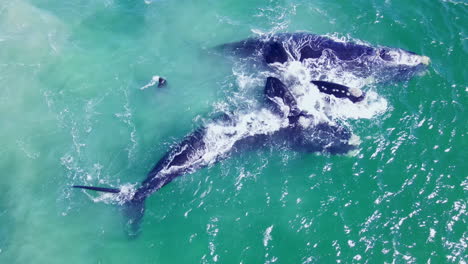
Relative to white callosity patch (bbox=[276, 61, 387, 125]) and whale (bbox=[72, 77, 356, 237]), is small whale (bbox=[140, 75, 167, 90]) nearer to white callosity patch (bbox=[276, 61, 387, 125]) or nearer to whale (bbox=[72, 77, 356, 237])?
whale (bbox=[72, 77, 356, 237])

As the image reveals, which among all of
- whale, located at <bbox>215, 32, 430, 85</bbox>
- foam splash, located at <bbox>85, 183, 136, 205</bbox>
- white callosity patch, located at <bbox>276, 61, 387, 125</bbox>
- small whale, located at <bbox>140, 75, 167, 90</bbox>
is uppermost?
whale, located at <bbox>215, 32, 430, 85</bbox>

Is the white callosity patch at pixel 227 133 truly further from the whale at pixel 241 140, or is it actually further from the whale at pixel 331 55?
the whale at pixel 331 55

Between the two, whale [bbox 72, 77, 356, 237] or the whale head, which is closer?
Result: whale [bbox 72, 77, 356, 237]

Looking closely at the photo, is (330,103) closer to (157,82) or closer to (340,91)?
(340,91)

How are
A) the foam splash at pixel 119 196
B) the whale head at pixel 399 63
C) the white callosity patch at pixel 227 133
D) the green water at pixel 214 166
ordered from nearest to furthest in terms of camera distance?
the green water at pixel 214 166, the foam splash at pixel 119 196, the white callosity patch at pixel 227 133, the whale head at pixel 399 63

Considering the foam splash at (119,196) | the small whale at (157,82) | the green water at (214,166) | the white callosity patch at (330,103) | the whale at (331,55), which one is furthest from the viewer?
the small whale at (157,82)

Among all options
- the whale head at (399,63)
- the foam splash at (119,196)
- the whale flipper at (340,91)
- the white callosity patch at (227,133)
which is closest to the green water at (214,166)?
the foam splash at (119,196)

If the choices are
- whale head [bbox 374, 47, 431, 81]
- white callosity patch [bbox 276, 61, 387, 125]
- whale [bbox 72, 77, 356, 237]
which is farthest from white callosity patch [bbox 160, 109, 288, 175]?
whale head [bbox 374, 47, 431, 81]
